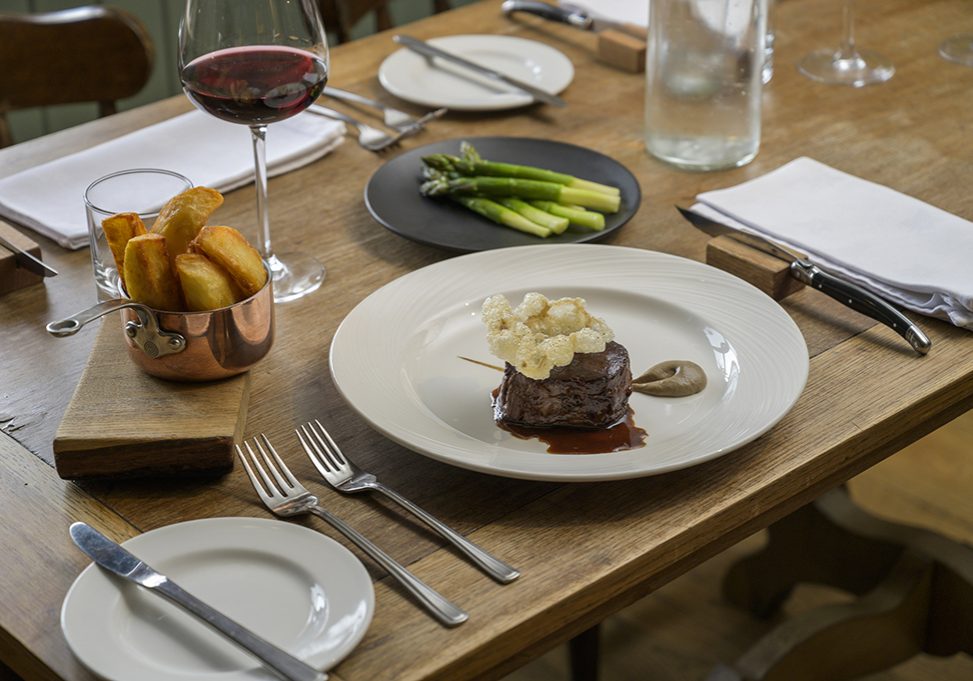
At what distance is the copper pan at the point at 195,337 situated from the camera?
3.03 ft

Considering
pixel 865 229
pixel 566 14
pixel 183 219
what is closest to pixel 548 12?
pixel 566 14

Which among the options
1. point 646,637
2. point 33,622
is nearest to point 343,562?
point 33,622

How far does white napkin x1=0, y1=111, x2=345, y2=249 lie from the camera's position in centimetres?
129

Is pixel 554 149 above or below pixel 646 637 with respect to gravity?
above

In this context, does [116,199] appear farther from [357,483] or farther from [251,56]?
[357,483]

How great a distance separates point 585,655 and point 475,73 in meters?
0.86

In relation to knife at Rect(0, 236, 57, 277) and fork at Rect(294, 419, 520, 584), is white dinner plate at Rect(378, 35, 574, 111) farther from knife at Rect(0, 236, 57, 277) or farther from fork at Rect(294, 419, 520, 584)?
fork at Rect(294, 419, 520, 584)

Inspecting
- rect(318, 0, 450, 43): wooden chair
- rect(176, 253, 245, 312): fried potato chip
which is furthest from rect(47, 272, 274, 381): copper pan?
rect(318, 0, 450, 43): wooden chair

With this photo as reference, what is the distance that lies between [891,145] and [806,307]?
43 cm

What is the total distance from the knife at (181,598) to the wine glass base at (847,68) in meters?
1.23

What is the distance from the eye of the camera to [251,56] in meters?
1.06

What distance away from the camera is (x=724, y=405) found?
3.05ft

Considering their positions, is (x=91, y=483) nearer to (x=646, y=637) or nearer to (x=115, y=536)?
(x=115, y=536)

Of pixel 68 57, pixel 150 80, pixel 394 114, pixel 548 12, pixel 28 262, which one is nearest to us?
pixel 28 262
